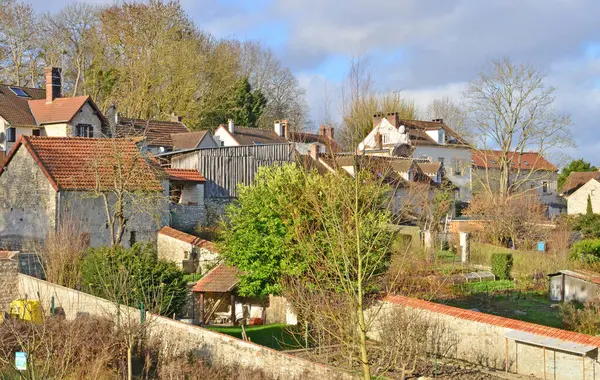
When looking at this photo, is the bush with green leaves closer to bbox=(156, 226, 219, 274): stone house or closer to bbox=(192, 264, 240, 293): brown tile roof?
bbox=(192, 264, 240, 293): brown tile roof

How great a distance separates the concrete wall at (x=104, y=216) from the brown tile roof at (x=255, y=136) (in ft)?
64.2

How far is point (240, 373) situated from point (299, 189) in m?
6.72

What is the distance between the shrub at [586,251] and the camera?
33.5m

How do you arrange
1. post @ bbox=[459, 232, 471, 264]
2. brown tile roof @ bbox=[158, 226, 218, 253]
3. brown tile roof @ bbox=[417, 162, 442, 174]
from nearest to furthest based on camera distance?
brown tile roof @ bbox=[158, 226, 218, 253]
post @ bbox=[459, 232, 471, 264]
brown tile roof @ bbox=[417, 162, 442, 174]

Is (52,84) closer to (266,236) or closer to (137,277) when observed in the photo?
(137,277)

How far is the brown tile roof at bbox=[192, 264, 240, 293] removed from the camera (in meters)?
23.8

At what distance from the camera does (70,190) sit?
97.5ft

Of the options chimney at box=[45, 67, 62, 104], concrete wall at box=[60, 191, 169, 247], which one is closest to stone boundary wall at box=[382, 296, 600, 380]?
concrete wall at box=[60, 191, 169, 247]

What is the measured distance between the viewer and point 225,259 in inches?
988

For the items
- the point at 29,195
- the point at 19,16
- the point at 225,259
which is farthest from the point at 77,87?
the point at 225,259

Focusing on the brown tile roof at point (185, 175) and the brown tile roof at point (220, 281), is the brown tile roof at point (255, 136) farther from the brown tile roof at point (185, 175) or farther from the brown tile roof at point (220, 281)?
the brown tile roof at point (220, 281)

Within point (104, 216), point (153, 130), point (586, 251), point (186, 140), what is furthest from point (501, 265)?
point (153, 130)

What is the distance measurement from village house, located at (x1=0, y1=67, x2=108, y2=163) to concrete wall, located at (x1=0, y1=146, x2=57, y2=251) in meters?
8.81

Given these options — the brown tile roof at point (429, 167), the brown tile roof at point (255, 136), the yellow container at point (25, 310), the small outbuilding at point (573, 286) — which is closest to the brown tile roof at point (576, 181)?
the brown tile roof at point (429, 167)
